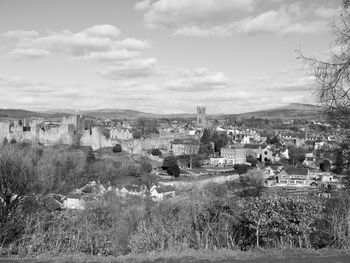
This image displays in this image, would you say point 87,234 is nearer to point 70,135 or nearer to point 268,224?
point 268,224

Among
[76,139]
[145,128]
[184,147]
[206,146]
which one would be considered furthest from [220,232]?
[145,128]

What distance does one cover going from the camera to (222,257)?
7.59 metres

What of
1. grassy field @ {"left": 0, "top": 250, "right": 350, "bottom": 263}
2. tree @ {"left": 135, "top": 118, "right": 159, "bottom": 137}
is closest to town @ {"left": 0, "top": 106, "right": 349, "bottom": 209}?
tree @ {"left": 135, "top": 118, "right": 159, "bottom": 137}

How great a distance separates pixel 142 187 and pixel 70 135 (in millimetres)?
22471

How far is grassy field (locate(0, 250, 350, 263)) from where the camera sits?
7.36 m

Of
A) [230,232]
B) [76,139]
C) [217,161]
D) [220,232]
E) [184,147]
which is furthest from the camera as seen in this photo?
[184,147]

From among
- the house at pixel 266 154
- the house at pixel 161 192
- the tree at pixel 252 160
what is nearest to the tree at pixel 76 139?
the tree at pixel 252 160

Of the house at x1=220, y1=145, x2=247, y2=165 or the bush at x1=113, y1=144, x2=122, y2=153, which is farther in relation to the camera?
the house at x1=220, y1=145, x2=247, y2=165

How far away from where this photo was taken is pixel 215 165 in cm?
5662

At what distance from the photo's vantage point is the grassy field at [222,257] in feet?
24.1

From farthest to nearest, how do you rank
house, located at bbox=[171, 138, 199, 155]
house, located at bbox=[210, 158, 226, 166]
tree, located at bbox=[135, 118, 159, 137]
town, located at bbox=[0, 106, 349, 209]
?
1. tree, located at bbox=[135, 118, 159, 137]
2. house, located at bbox=[171, 138, 199, 155]
3. house, located at bbox=[210, 158, 226, 166]
4. town, located at bbox=[0, 106, 349, 209]

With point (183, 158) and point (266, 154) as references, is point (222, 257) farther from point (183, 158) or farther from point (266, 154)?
point (266, 154)

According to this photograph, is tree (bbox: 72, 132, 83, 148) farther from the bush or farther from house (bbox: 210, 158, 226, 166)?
house (bbox: 210, 158, 226, 166)

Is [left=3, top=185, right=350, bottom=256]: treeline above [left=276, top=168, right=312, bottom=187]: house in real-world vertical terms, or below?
above
